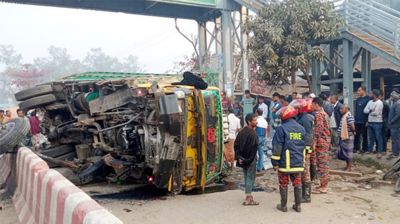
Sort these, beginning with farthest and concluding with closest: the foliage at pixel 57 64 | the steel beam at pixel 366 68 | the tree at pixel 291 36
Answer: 1. the foliage at pixel 57 64
2. the steel beam at pixel 366 68
3. the tree at pixel 291 36

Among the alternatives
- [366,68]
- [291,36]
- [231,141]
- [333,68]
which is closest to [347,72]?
[366,68]

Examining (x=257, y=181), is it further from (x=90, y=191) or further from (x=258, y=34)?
(x=258, y=34)

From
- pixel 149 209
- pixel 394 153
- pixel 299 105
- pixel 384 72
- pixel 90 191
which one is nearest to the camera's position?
pixel 149 209

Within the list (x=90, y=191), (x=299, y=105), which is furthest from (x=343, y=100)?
(x=90, y=191)

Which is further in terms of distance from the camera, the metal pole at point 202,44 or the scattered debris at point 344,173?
the metal pole at point 202,44

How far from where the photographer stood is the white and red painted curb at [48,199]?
9.33ft

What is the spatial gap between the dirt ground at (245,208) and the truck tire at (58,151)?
1.03m

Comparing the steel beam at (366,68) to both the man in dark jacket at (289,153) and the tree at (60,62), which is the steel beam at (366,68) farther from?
the tree at (60,62)

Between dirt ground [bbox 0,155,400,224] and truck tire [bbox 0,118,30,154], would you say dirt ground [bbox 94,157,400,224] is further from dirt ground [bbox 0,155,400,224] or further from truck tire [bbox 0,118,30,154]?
truck tire [bbox 0,118,30,154]

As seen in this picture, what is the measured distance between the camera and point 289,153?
18.4 ft

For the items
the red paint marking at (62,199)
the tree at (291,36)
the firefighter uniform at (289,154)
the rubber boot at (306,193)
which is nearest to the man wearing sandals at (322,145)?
the rubber boot at (306,193)

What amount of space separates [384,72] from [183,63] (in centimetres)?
1248

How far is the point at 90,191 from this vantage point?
23.2 feet

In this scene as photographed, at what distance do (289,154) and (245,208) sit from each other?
42.7 inches
